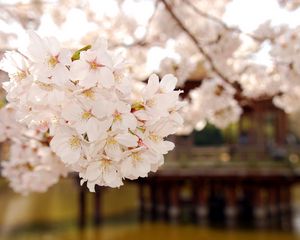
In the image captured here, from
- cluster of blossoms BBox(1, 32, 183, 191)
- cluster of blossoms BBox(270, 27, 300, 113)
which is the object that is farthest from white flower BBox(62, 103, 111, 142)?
cluster of blossoms BBox(270, 27, 300, 113)

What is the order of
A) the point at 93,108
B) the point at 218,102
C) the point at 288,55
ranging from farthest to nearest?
the point at 218,102 → the point at 288,55 → the point at 93,108

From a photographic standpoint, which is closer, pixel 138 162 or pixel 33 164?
pixel 138 162

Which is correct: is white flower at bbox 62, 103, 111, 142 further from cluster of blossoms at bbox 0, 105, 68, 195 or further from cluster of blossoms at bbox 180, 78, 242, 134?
cluster of blossoms at bbox 180, 78, 242, 134

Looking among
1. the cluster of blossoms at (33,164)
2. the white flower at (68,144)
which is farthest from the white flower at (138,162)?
the cluster of blossoms at (33,164)

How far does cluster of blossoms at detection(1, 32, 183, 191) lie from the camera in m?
1.03

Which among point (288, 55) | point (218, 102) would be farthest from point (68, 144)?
point (218, 102)

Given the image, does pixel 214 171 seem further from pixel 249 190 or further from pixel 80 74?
pixel 80 74

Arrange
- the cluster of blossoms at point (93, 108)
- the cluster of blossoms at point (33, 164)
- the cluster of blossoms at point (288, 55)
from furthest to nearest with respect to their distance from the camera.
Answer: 1. the cluster of blossoms at point (288, 55)
2. the cluster of blossoms at point (33, 164)
3. the cluster of blossoms at point (93, 108)

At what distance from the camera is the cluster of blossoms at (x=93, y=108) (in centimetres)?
103

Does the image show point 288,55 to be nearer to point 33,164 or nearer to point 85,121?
point 33,164

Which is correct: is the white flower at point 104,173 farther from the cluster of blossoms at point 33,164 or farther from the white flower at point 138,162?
the cluster of blossoms at point 33,164

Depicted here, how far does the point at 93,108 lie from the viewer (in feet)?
A: 3.31

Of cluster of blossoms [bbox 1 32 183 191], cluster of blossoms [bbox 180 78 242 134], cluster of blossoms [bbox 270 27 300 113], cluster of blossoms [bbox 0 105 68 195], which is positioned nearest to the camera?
cluster of blossoms [bbox 1 32 183 191]

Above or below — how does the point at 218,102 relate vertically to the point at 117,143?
above
